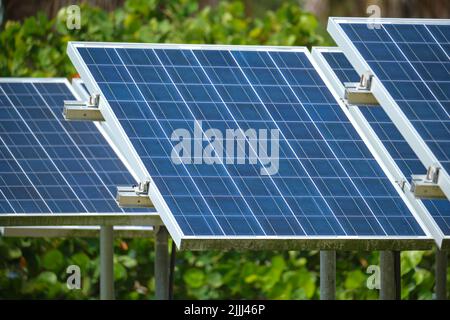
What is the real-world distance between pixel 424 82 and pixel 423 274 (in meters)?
5.73

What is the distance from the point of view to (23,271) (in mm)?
17094

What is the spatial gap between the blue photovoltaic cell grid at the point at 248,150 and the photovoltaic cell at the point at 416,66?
0.57 meters

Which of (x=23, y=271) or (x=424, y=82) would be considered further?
(x=23, y=271)

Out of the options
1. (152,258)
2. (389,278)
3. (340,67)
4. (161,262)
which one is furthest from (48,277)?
(389,278)

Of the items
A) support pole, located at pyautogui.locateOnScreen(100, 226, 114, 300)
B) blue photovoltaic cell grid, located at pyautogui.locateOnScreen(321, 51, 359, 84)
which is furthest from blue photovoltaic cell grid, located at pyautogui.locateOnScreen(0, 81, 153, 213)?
blue photovoltaic cell grid, located at pyautogui.locateOnScreen(321, 51, 359, 84)

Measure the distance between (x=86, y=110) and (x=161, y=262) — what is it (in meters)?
2.33

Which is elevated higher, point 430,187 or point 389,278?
point 430,187

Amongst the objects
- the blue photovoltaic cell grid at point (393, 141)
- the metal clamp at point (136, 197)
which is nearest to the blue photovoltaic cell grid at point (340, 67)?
the blue photovoltaic cell grid at point (393, 141)

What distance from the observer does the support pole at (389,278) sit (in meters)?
11.5

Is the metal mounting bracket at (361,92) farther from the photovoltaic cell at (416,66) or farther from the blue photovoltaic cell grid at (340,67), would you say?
the blue photovoltaic cell grid at (340,67)

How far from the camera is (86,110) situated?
1113 cm

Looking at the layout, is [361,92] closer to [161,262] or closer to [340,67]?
[340,67]

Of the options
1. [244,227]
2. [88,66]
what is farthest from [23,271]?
[244,227]

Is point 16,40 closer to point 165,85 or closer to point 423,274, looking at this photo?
point 423,274
